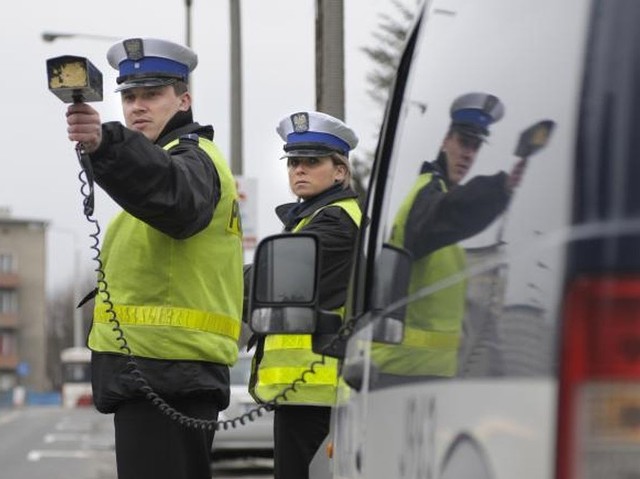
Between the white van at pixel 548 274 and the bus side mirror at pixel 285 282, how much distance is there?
80cm

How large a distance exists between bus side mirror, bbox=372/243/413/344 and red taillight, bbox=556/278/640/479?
0.91 m

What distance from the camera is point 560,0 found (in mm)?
2016

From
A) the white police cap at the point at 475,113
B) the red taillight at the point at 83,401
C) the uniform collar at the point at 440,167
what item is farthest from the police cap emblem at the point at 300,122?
the red taillight at the point at 83,401

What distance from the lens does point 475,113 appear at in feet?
7.93

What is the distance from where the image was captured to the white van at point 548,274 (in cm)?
179

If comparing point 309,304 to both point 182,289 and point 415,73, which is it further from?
point 182,289

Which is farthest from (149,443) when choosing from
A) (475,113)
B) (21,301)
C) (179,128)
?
(21,301)

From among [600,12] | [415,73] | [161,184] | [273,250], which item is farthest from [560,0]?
[161,184]

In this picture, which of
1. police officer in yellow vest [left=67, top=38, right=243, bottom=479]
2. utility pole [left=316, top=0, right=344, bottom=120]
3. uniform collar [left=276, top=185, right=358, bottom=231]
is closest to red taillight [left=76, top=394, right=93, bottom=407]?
utility pole [left=316, top=0, right=344, bottom=120]

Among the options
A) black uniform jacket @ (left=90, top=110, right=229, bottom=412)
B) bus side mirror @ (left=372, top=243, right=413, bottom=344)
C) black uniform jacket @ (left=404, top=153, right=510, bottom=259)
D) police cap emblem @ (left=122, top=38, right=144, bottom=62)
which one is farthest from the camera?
police cap emblem @ (left=122, top=38, right=144, bottom=62)

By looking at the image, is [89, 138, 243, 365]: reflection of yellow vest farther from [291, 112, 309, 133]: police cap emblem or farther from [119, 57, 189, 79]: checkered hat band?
[291, 112, 309, 133]: police cap emblem

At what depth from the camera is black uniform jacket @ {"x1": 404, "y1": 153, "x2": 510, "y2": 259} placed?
223 centimetres

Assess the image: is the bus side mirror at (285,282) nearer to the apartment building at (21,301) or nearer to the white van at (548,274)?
the white van at (548,274)

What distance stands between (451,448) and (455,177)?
1.61ft
